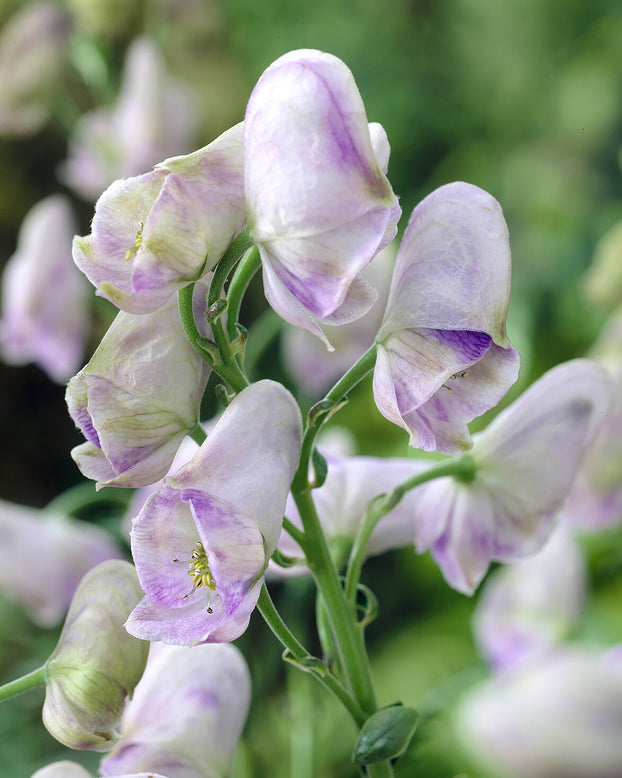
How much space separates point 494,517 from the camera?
27 cm

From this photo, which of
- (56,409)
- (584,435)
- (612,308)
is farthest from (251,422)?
(56,409)

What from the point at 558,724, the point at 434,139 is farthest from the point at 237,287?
the point at 434,139

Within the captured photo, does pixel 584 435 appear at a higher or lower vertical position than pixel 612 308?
higher

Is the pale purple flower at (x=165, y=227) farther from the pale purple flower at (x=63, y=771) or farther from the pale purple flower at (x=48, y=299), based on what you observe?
the pale purple flower at (x=48, y=299)

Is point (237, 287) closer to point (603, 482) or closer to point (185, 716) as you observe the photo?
point (185, 716)

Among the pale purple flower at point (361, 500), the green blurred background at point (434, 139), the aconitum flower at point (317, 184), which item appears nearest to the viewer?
the aconitum flower at point (317, 184)

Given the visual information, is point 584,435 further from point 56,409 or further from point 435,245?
point 56,409

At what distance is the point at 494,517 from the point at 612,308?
13.4 inches

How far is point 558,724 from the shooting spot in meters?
0.21

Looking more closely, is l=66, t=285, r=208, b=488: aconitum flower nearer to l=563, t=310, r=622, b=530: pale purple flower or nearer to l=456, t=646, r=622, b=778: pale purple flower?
l=456, t=646, r=622, b=778: pale purple flower

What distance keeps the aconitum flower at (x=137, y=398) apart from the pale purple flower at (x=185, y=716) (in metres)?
0.07

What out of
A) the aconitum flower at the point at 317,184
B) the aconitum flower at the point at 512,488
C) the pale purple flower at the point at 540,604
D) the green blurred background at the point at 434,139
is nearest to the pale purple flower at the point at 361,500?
the aconitum flower at the point at 512,488

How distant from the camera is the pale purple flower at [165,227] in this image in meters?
0.18

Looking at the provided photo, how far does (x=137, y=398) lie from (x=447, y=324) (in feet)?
0.20
